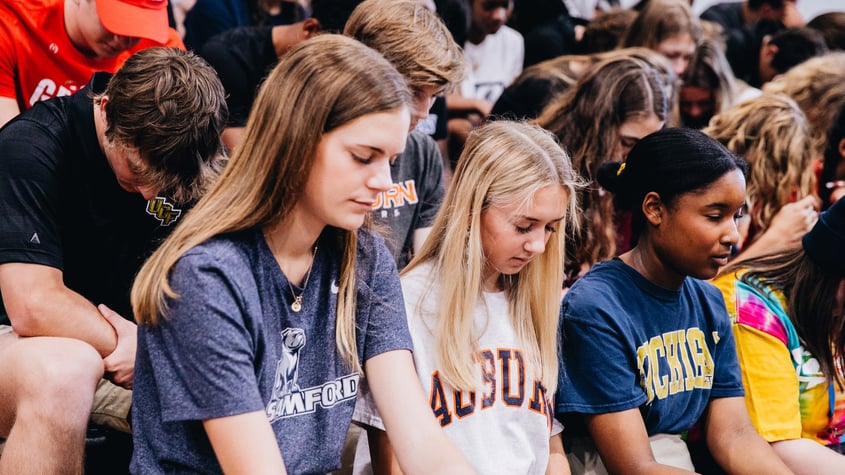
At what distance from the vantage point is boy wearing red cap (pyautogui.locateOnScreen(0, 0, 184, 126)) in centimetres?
247

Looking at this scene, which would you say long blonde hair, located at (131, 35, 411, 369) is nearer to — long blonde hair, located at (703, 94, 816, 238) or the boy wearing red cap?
the boy wearing red cap

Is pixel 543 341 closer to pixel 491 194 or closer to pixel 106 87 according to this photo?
pixel 491 194

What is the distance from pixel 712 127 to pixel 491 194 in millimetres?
1592

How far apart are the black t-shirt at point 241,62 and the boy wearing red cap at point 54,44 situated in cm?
40

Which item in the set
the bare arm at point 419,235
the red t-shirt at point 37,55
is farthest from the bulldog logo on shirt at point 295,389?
the red t-shirt at point 37,55

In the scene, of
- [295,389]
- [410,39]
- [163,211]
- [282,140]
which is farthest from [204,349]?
[410,39]

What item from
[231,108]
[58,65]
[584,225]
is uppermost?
[58,65]

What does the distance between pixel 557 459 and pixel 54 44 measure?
164 cm

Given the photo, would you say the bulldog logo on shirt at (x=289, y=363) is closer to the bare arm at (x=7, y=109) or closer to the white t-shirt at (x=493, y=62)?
the bare arm at (x=7, y=109)

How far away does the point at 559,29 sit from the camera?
4.85 metres

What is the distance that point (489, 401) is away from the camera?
196cm

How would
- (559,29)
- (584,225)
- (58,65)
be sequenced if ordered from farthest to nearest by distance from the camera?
(559,29) < (584,225) < (58,65)

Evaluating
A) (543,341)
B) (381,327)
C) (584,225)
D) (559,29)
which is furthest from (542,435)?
(559,29)

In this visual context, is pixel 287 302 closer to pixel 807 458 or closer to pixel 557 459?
pixel 557 459
